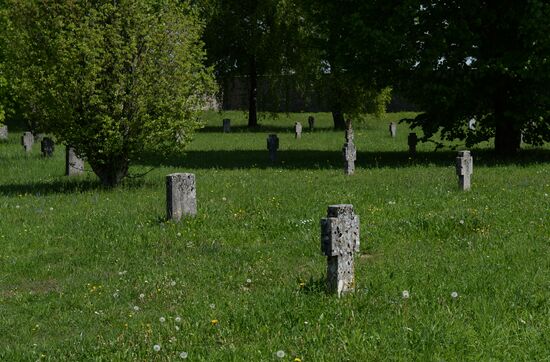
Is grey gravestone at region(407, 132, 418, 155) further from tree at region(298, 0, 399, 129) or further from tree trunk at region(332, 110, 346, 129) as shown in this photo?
tree trunk at region(332, 110, 346, 129)

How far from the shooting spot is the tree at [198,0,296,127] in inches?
1799

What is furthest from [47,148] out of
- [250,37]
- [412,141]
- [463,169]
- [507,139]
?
[250,37]

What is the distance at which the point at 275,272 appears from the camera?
9203 millimetres

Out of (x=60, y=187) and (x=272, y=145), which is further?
(x=272, y=145)

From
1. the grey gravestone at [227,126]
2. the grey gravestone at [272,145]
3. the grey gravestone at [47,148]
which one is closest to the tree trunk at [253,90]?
the grey gravestone at [227,126]

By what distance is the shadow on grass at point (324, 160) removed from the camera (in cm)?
2283

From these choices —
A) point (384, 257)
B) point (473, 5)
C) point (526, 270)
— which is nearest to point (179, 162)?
point (473, 5)

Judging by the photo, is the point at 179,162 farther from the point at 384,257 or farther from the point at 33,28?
the point at 384,257

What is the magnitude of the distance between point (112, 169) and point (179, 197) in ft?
20.6

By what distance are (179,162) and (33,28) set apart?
8588mm

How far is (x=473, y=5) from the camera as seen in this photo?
2364 centimetres

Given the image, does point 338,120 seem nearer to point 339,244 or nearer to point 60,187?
point 60,187

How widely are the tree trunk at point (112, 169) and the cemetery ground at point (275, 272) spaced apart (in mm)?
297

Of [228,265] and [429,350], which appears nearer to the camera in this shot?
[429,350]
